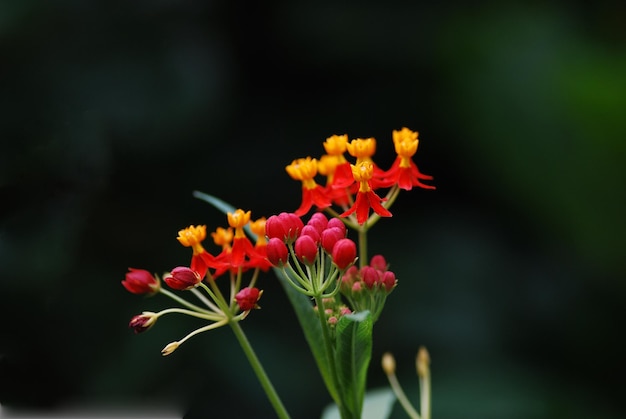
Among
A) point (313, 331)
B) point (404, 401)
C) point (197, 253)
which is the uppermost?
point (197, 253)

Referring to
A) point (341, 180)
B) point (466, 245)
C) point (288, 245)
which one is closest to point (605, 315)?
point (466, 245)

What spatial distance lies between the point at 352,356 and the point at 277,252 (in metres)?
0.31

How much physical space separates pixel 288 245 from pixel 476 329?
9.35 ft

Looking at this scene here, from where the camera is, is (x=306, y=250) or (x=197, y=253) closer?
(x=306, y=250)

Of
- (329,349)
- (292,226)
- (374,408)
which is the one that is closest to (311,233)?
(292,226)

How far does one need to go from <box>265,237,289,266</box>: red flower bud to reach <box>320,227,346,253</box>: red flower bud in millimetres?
→ 99

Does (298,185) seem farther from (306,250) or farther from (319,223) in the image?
(306,250)

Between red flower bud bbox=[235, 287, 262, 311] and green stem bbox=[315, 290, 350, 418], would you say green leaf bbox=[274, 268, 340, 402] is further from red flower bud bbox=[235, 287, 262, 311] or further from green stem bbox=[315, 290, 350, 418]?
red flower bud bbox=[235, 287, 262, 311]

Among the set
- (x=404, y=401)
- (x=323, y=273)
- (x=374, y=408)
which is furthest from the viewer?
(x=404, y=401)

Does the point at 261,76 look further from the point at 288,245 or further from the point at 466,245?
the point at 288,245

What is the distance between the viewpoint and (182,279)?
5.57 ft

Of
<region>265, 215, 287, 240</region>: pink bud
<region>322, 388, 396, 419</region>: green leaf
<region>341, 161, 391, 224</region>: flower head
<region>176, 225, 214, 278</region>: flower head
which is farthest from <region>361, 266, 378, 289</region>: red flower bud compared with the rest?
<region>322, 388, 396, 419</region>: green leaf

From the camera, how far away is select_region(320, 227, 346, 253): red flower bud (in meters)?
1.70

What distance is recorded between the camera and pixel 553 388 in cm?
417
